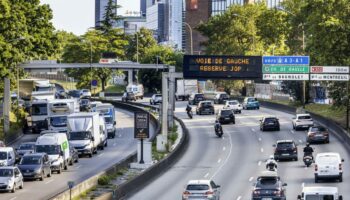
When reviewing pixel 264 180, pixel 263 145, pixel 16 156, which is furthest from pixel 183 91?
pixel 264 180

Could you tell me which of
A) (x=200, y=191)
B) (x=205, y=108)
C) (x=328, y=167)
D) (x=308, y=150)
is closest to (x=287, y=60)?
(x=308, y=150)

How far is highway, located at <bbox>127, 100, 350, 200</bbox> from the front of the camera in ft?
169

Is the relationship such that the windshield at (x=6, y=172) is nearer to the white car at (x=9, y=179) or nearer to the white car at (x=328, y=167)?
the white car at (x=9, y=179)

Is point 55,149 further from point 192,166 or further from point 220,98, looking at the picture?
point 220,98

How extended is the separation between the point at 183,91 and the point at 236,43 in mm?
11586

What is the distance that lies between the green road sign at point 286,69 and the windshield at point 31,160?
1073 inches

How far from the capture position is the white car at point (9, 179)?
49.8 meters

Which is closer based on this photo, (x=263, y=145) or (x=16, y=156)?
(x=16, y=156)

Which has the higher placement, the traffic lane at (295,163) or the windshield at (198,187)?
the windshield at (198,187)

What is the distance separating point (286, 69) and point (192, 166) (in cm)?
1842

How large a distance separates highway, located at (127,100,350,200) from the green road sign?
5.70 m

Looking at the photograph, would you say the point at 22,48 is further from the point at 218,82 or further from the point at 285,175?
the point at 218,82

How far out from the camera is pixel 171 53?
7229 inches

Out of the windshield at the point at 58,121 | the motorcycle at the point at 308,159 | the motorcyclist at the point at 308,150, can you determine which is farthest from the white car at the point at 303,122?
the motorcycle at the point at 308,159
